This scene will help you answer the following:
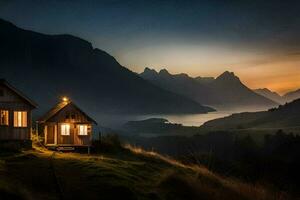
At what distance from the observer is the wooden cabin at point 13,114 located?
40.4 m

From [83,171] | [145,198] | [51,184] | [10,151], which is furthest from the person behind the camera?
[10,151]

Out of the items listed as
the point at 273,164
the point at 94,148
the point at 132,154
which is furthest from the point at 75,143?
the point at 273,164

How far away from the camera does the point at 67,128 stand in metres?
46.5

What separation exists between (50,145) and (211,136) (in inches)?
6065

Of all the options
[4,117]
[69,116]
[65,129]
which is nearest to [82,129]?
[65,129]

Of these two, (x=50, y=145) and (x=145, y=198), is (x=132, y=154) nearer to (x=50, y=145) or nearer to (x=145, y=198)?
Result: (x=50, y=145)

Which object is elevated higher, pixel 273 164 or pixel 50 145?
pixel 50 145

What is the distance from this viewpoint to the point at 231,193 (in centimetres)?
2169

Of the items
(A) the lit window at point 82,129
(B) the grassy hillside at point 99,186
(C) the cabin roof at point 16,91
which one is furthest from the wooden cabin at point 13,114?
(B) the grassy hillside at point 99,186

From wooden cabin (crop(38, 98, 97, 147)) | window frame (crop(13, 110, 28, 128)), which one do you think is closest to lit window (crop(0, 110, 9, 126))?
window frame (crop(13, 110, 28, 128))

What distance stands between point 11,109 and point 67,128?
7.34 m

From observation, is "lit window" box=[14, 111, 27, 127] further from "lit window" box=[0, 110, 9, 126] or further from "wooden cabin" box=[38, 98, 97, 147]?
"wooden cabin" box=[38, 98, 97, 147]

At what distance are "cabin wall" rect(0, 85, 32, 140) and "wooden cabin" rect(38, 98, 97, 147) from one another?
15.3 feet

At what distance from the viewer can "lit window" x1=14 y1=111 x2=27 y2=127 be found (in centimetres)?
4131
